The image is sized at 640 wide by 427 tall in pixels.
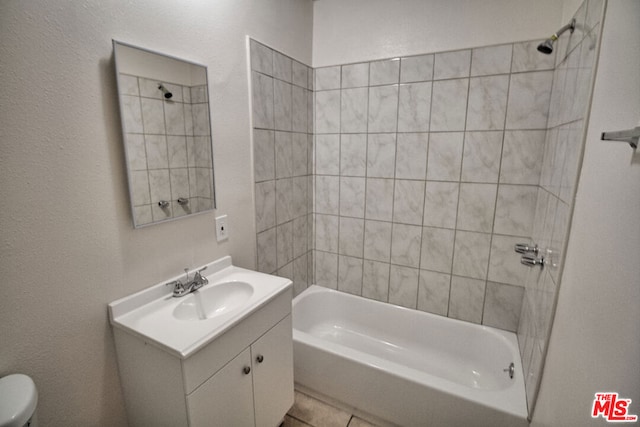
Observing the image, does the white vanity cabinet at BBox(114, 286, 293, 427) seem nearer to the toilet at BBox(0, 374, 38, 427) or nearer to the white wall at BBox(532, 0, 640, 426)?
the toilet at BBox(0, 374, 38, 427)

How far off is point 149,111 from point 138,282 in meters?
0.69

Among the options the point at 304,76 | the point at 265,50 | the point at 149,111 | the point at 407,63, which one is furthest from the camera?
the point at 304,76

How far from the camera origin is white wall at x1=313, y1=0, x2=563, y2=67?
A: 5.25ft

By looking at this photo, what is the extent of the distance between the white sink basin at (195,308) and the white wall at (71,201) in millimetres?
70

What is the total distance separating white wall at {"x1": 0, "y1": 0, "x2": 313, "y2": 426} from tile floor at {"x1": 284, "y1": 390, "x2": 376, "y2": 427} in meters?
0.88

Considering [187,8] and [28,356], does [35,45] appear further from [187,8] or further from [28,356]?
[28,356]

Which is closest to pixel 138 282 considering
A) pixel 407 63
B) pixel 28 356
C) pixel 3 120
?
pixel 28 356

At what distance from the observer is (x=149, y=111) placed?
118cm

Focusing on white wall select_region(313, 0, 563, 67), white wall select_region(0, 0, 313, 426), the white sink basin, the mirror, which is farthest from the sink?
white wall select_region(313, 0, 563, 67)

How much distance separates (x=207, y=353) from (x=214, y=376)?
0.11 metres

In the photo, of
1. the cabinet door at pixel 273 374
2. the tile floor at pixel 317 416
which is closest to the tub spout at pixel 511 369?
the tile floor at pixel 317 416

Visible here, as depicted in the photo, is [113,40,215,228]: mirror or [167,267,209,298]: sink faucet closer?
[113,40,215,228]: mirror

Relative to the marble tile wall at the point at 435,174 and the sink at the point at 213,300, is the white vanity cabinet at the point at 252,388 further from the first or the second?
the marble tile wall at the point at 435,174

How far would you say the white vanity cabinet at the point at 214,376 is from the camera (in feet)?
3.26
